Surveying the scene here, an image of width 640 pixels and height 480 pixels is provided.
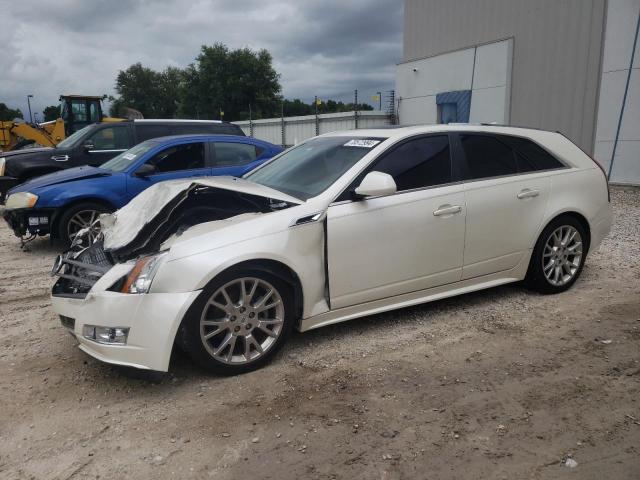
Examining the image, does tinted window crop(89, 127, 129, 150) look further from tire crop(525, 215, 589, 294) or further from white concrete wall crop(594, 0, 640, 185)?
white concrete wall crop(594, 0, 640, 185)

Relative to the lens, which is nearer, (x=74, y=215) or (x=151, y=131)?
(x=74, y=215)

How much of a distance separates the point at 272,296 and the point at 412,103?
18.8 m

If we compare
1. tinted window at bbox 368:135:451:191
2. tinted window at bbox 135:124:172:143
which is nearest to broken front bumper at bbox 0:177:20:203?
tinted window at bbox 135:124:172:143

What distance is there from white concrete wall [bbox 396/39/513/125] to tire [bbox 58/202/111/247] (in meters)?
13.2

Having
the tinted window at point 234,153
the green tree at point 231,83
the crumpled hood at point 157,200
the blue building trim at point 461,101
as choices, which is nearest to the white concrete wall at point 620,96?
the blue building trim at point 461,101

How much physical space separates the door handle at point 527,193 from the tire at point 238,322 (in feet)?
7.56

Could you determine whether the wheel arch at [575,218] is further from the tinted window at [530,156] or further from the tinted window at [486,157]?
the tinted window at [486,157]

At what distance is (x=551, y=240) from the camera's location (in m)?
4.79

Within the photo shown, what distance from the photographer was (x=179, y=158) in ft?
23.9

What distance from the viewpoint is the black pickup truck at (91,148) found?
903 cm

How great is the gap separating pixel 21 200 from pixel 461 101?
15109mm

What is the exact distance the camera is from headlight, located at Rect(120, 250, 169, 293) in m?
3.11

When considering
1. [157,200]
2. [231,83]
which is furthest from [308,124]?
[231,83]

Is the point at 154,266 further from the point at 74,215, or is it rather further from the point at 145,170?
the point at 74,215
